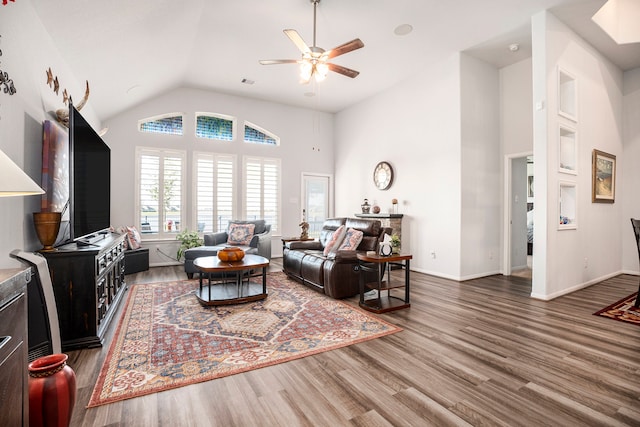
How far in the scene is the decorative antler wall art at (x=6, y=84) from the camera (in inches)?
80.8

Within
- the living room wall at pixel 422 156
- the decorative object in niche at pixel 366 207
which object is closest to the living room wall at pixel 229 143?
the living room wall at pixel 422 156

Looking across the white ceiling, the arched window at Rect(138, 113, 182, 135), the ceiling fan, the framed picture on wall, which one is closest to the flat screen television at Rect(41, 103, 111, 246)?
the white ceiling

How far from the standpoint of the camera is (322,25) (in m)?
4.40

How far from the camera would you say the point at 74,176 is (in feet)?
9.48

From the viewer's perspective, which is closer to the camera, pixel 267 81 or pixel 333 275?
pixel 333 275

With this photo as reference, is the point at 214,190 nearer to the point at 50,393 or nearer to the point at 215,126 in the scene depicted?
the point at 215,126

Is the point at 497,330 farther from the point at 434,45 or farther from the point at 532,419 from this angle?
the point at 434,45

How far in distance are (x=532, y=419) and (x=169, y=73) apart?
6.32m

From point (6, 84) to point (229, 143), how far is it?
16.5 feet

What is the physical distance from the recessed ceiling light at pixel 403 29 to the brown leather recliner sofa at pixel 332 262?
275 centimetres

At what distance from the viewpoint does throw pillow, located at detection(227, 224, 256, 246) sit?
586 centimetres

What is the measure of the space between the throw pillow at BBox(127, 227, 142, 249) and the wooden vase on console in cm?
327

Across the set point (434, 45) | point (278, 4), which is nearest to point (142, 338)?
point (278, 4)

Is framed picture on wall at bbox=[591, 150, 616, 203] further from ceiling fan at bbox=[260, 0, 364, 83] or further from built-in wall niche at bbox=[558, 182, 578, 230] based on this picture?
ceiling fan at bbox=[260, 0, 364, 83]
